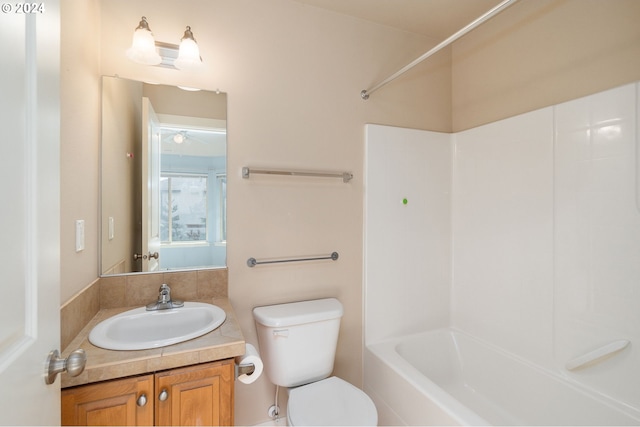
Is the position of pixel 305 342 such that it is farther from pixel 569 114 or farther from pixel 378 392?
pixel 569 114

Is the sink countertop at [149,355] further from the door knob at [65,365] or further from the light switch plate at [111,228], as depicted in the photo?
the light switch plate at [111,228]

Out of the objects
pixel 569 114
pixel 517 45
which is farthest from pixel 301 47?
pixel 569 114

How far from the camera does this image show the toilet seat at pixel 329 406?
135 centimetres

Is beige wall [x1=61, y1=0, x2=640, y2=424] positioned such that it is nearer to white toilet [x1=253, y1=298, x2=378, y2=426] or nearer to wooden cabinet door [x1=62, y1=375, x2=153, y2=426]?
white toilet [x1=253, y1=298, x2=378, y2=426]

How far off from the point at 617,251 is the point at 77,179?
2.42m

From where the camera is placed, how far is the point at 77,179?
4.00 ft

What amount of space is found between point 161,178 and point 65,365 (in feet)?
3.66

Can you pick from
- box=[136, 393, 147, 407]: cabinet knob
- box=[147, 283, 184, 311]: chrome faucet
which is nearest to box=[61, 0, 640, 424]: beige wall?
box=[147, 283, 184, 311]: chrome faucet

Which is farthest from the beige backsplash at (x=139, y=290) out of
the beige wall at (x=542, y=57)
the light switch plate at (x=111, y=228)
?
the beige wall at (x=542, y=57)

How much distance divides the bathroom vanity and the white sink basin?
9cm

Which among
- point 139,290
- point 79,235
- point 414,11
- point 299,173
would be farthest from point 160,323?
point 414,11

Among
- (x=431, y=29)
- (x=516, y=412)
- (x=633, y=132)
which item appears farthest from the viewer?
(x=431, y=29)

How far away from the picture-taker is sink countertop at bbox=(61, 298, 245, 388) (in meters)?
0.97

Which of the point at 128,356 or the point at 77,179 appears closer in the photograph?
the point at 128,356
